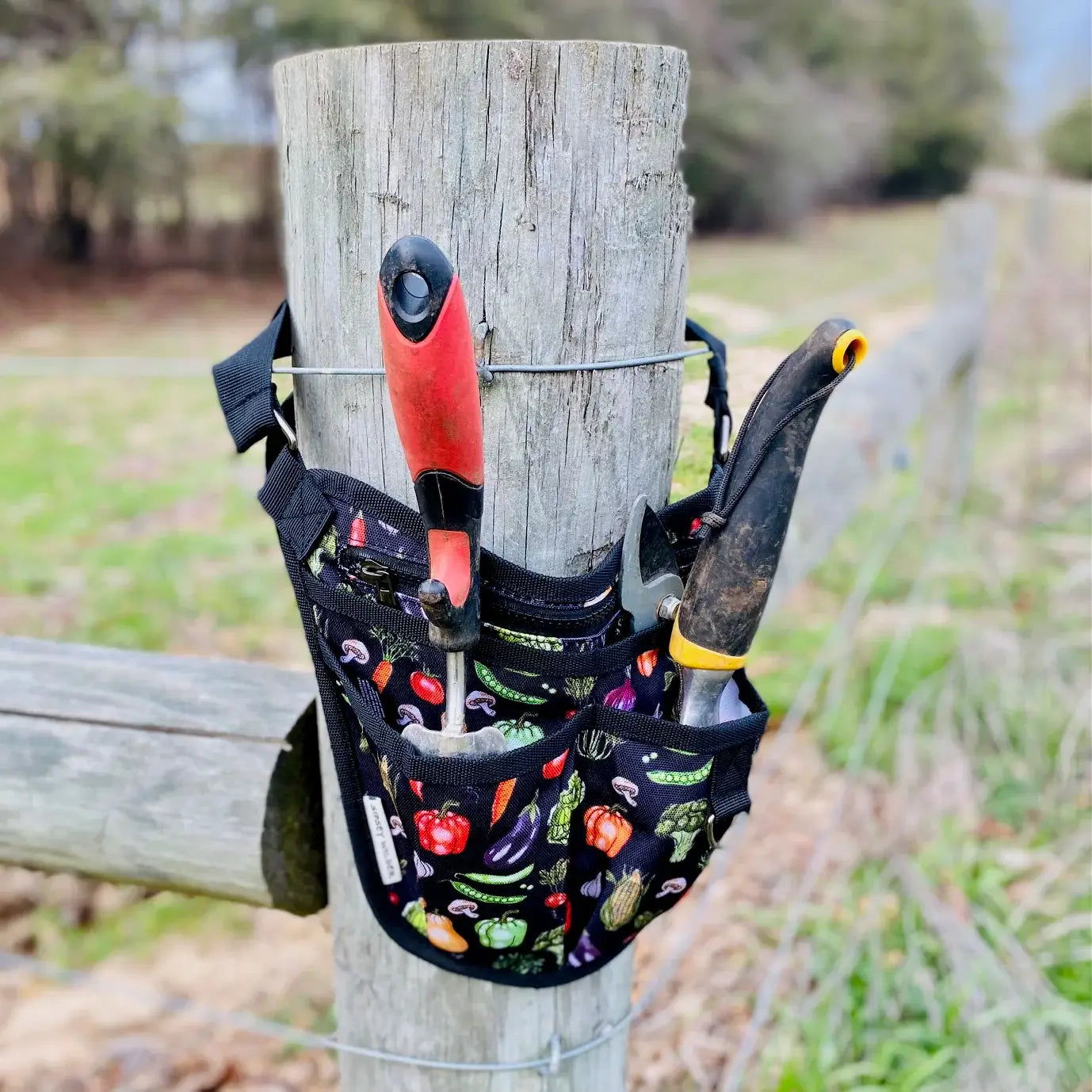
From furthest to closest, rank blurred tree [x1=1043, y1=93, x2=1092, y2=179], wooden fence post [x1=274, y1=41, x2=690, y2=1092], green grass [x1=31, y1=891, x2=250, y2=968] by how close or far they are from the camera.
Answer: blurred tree [x1=1043, y1=93, x2=1092, y2=179], green grass [x1=31, y1=891, x2=250, y2=968], wooden fence post [x1=274, y1=41, x2=690, y2=1092]

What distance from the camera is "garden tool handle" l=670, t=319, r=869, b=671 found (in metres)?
0.69

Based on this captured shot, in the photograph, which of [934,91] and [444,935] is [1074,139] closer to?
[444,935]

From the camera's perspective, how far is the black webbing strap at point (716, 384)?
914 mm

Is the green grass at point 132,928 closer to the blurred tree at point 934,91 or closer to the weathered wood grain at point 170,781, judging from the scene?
the weathered wood grain at point 170,781

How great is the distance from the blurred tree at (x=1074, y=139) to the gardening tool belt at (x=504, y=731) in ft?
29.6

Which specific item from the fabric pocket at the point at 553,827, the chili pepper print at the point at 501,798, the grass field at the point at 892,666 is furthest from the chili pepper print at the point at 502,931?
the grass field at the point at 892,666

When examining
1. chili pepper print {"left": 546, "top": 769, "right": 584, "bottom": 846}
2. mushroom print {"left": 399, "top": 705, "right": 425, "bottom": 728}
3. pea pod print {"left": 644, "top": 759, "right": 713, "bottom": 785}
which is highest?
mushroom print {"left": 399, "top": 705, "right": 425, "bottom": 728}

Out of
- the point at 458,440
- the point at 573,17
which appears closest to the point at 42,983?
the point at 458,440

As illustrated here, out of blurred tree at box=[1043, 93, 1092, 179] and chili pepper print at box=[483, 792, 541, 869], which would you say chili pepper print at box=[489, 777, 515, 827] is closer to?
chili pepper print at box=[483, 792, 541, 869]

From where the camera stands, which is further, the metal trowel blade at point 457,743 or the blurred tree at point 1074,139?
the blurred tree at point 1074,139

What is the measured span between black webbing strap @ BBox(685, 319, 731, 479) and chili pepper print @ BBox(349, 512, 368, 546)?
0.33m

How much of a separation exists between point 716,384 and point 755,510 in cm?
24

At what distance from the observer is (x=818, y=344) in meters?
0.68

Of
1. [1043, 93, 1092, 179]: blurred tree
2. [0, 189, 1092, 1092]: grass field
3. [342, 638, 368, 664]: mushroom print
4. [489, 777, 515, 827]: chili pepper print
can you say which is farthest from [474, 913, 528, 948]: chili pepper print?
[1043, 93, 1092, 179]: blurred tree
